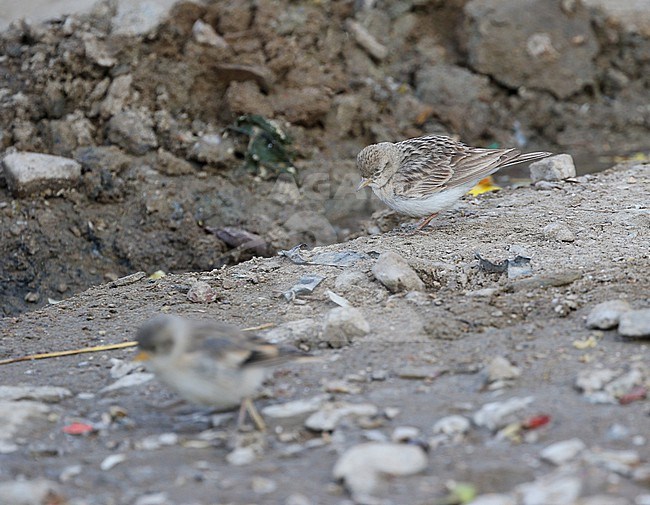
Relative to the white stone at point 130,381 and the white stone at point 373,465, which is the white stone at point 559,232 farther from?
the white stone at point 373,465

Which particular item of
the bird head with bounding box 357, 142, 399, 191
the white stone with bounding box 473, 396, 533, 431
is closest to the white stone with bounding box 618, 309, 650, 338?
the white stone with bounding box 473, 396, 533, 431

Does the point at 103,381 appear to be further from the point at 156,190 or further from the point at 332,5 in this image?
the point at 332,5

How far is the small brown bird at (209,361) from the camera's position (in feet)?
15.1

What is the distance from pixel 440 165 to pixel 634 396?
12.4 feet

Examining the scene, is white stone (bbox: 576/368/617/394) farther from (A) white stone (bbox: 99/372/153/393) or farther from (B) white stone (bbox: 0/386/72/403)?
(B) white stone (bbox: 0/386/72/403)

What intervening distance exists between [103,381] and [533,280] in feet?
8.81

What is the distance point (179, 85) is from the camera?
9.94 m

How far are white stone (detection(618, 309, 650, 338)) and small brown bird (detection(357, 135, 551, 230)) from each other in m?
2.77

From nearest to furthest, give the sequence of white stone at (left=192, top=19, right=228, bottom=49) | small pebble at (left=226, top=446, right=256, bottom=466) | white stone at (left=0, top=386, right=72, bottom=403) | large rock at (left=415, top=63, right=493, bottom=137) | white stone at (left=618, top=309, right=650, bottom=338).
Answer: small pebble at (left=226, top=446, right=256, bottom=466)
white stone at (left=618, top=309, right=650, bottom=338)
white stone at (left=0, top=386, right=72, bottom=403)
white stone at (left=192, top=19, right=228, bottom=49)
large rock at (left=415, top=63, right=493, bottom=137)

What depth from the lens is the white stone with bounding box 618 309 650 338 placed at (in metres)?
5.00

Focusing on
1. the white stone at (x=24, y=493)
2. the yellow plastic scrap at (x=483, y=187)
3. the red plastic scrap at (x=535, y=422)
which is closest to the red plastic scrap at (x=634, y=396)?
the red plastic scrap at (x=535, y=422)

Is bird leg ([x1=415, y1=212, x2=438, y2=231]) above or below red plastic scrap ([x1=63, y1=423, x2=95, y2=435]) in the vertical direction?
below

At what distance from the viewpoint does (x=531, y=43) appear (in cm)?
1162

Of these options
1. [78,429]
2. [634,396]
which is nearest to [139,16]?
[78,429]
